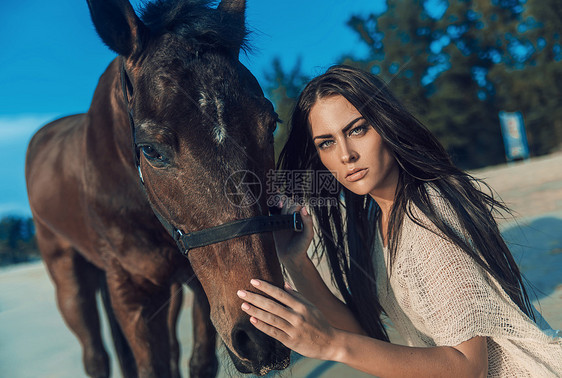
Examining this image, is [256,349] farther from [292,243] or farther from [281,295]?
[292,243]

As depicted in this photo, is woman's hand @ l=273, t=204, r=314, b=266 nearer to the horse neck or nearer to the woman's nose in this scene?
the woman's nose

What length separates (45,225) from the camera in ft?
12.1

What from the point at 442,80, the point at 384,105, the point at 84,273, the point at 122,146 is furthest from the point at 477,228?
the point at 442,80

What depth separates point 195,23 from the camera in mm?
1764

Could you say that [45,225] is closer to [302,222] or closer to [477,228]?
[302,222]

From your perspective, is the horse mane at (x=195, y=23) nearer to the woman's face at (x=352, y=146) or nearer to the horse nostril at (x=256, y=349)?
the woman's face at (x=352, y=146)

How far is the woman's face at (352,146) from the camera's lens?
173 centimetres

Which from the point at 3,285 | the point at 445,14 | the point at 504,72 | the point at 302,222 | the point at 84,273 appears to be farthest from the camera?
the point at 445,14

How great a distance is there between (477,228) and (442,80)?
89.8 feet

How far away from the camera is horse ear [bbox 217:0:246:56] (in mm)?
1855

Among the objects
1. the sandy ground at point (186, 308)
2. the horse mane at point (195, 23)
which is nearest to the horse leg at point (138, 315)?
the sandy ground at point (186, 308)

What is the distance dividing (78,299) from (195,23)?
280 centimetres

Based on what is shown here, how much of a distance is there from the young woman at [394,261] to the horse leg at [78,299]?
240 cm

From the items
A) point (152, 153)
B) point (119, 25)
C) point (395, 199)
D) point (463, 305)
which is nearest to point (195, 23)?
point (119, 25)
